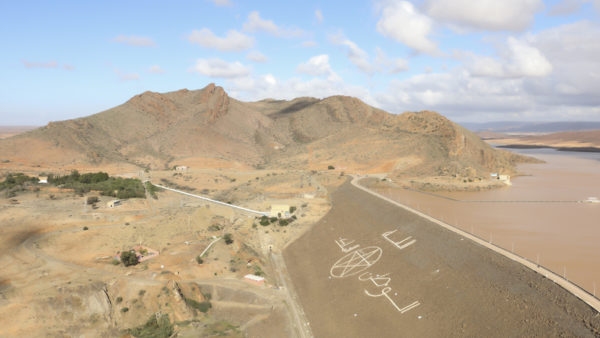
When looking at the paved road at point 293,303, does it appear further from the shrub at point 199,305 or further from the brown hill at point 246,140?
the brown hill at point 246,140

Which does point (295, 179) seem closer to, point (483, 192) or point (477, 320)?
point (483, 192)

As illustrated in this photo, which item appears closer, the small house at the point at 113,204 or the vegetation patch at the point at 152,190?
the small house at the point at 113,204

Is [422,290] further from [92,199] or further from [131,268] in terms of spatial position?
[92,199]

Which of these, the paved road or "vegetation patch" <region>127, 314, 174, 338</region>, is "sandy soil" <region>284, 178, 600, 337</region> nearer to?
the paved road

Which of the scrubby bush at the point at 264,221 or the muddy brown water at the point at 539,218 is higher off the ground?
the muddy brown water at the point at 539,218

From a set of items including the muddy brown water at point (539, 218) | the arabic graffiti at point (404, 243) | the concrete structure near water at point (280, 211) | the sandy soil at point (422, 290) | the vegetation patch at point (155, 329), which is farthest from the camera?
the concrete structure near water at point (280, 211)

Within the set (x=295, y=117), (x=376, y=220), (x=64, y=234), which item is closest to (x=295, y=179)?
(x=376, y=220)

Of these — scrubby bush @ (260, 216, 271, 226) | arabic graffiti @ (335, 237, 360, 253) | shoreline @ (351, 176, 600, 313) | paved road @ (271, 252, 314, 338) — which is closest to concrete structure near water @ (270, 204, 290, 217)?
scrubby bush @ (260, 216, 271, 226)

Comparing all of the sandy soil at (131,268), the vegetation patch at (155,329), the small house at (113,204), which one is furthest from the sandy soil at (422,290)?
the small house at (113,204)
